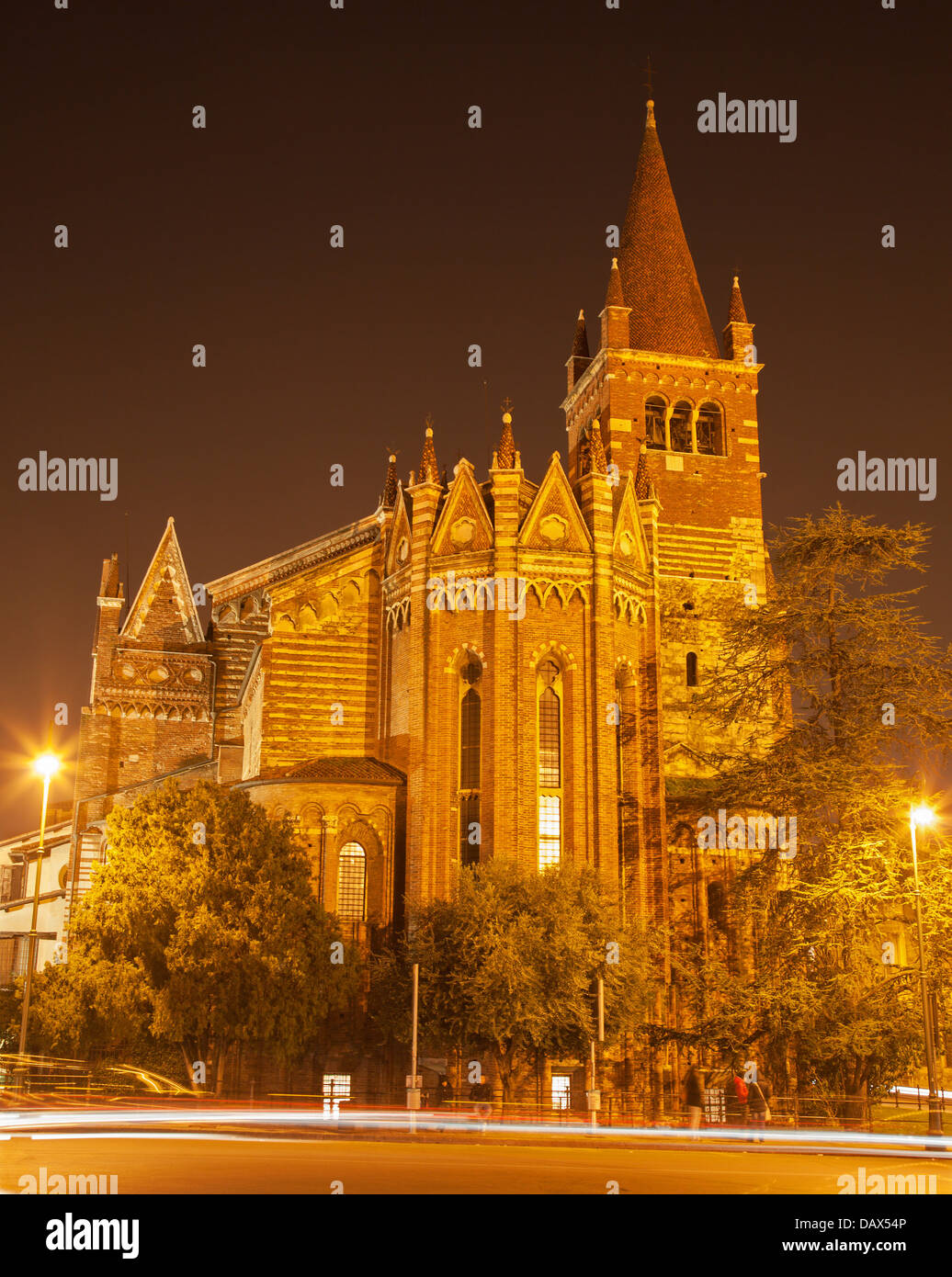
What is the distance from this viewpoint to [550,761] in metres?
43.7

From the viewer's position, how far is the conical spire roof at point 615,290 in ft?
210

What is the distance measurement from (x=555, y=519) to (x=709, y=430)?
22.2 m

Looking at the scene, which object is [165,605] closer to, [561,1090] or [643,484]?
[643,484]

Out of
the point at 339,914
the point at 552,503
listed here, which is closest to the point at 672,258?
the point at 552,503

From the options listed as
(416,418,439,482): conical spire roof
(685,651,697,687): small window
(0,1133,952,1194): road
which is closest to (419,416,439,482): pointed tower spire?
(416,418,439,482): conical spire roof

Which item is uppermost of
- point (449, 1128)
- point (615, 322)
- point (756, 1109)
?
point (615, 322)

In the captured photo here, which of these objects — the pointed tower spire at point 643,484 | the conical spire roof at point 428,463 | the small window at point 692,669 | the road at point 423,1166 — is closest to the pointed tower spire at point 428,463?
the conical spire roof at point 428,463

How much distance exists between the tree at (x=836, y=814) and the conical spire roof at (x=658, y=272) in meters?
26.3

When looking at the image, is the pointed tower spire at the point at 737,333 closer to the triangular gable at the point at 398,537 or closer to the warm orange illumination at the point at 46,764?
the triangular gable at the point at 398,537

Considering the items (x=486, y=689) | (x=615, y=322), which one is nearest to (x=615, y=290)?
(x=615, y=322)

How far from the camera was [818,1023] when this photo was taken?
120ft

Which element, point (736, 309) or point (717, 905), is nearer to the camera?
point (717, 905)
